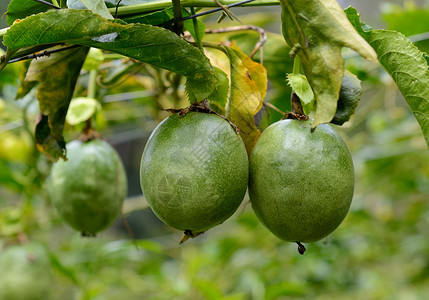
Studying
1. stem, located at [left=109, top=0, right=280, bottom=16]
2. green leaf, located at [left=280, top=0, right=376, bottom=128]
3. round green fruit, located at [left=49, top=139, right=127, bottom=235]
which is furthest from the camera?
round green fruit, located at [left=49, top=139, right=127, bottom=235]

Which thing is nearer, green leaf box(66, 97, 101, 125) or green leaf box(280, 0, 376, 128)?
green leaf box(280, 0, 376, 128)

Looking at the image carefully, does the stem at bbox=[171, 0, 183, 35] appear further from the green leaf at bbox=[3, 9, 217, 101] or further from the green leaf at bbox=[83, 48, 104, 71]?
the green leaf at bbox=[83, 48, 104, 71]

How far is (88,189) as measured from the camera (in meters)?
1.03

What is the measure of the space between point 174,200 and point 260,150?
136 mm

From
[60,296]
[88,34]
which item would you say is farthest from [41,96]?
[60,296]

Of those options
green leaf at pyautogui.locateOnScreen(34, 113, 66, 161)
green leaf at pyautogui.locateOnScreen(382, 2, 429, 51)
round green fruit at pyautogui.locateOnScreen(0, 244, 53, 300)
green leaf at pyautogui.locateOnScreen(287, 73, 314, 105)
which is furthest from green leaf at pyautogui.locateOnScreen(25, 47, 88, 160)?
green leaf at pyautogui.locateOnScreen(382, 2, 429, 51)

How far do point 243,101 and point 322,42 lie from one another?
8.8 inches

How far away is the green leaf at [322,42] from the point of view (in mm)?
538

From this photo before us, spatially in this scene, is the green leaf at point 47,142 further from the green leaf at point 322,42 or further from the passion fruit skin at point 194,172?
the green leaf at point 322,42

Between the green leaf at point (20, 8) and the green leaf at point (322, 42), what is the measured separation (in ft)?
1.22

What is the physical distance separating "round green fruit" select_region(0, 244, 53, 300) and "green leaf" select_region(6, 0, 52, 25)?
90 centimetres

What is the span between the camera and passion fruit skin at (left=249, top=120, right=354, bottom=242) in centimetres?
63

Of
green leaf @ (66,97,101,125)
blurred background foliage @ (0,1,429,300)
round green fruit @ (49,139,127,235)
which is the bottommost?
blurred background foliage @ (0,1,429,300)

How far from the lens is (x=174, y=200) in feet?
2.07
